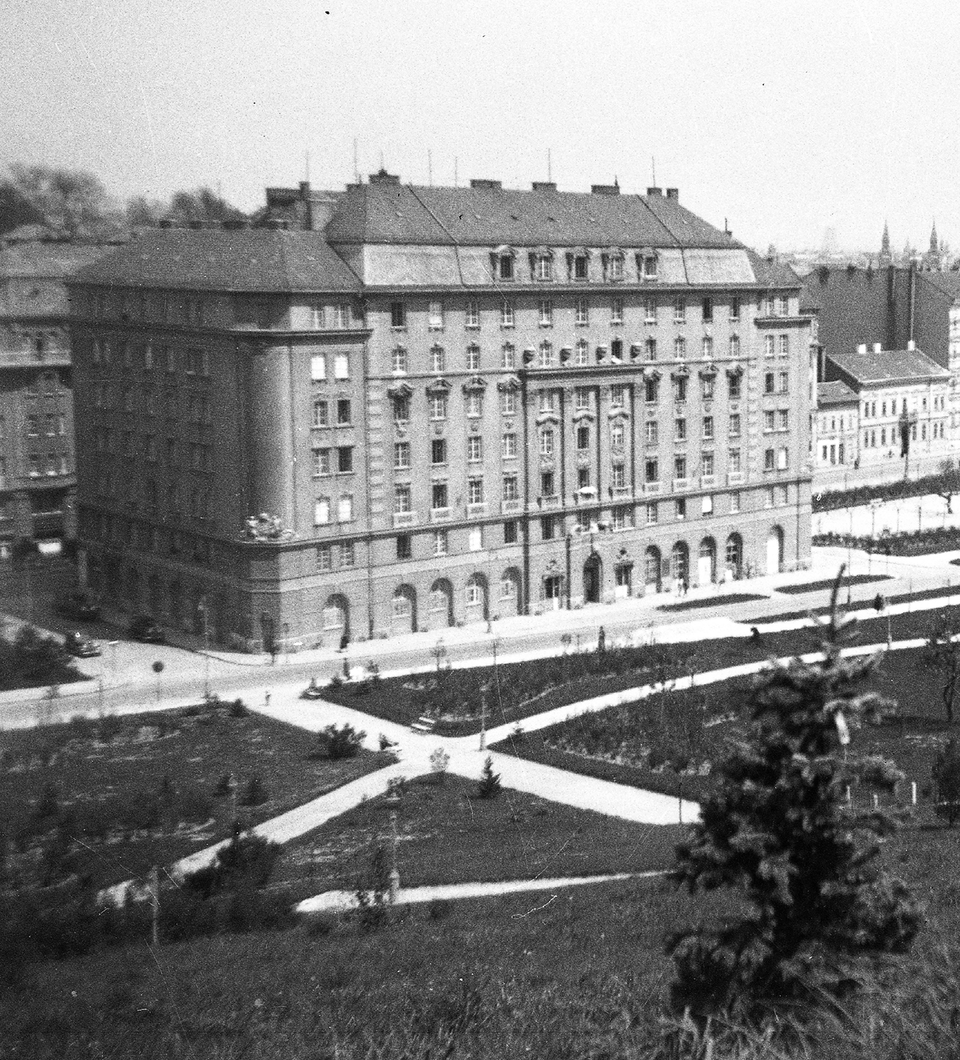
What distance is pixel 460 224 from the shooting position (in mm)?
57562

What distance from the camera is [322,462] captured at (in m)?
53.1

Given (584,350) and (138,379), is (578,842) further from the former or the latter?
(584,350)

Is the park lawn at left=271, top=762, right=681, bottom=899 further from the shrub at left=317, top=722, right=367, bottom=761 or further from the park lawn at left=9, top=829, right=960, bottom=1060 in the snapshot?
the park lawn at left=9, top=829, right=960, bottom=1060

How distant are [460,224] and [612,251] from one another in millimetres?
6371

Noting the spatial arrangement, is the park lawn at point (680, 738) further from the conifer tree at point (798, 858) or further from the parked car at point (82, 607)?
the conifer tree at point (798, 858)

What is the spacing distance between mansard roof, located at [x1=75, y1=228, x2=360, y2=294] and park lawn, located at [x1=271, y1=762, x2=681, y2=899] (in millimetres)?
18340

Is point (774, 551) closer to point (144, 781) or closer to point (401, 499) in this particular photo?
point (401, 499)

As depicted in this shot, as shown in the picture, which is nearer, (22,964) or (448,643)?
(22,964)

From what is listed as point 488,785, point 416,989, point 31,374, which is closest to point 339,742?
point 488,785

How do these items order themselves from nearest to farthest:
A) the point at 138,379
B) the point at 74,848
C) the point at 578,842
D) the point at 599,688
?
the point at 74,848, the point at 578,842, the point at 599,688, the point at 138,379

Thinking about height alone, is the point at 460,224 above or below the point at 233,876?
above

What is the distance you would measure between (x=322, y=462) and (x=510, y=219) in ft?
39.4

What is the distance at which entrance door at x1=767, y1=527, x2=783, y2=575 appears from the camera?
66.4 m

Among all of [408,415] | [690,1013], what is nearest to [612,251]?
[408,415]
